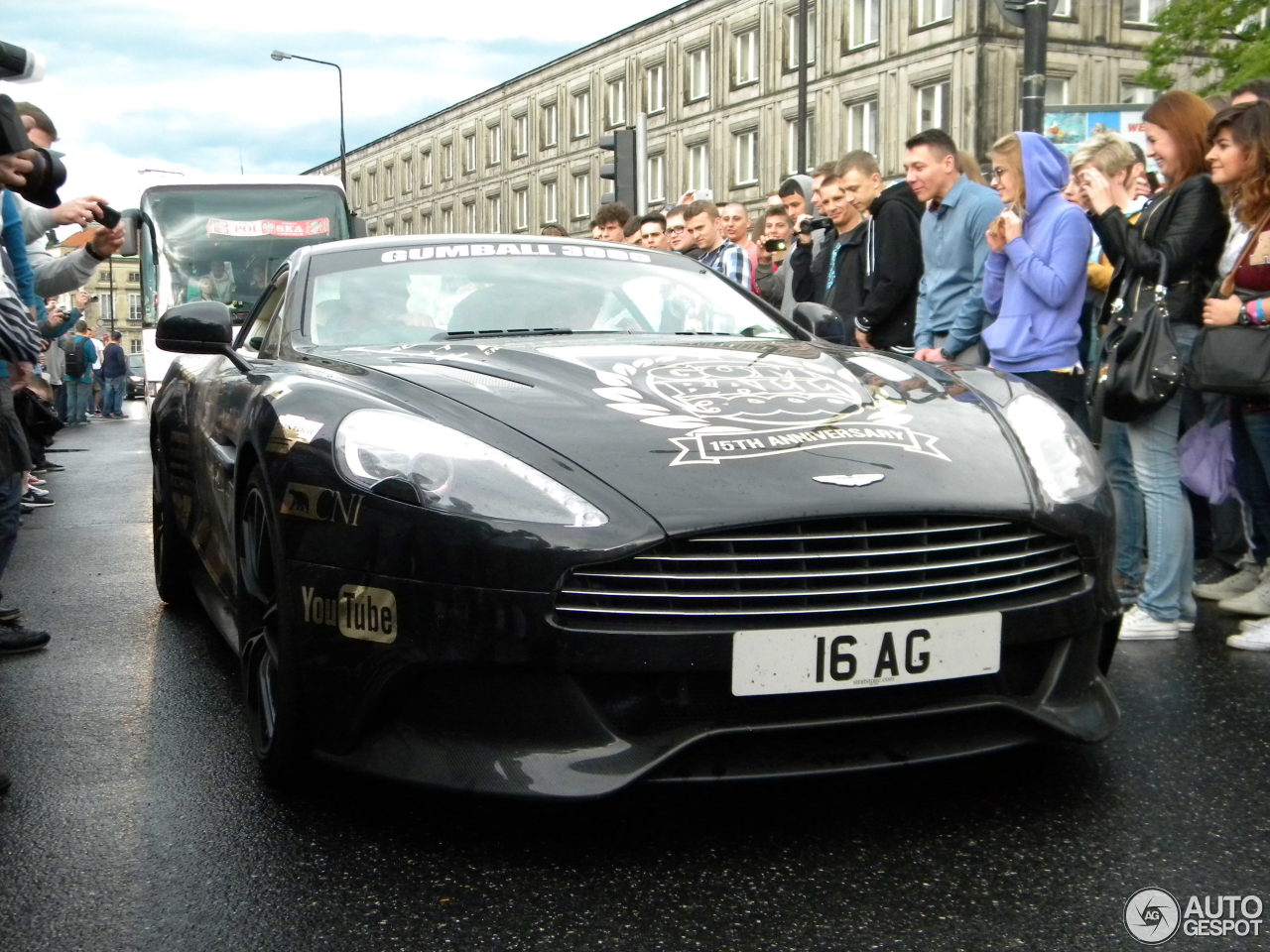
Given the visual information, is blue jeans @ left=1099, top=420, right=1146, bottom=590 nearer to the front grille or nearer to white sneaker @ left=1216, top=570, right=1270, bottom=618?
white sneaker @ left=1216, top=570, right=1270, bottom=618

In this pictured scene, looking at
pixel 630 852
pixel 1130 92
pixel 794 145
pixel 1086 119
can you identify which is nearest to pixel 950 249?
pixel 630 852

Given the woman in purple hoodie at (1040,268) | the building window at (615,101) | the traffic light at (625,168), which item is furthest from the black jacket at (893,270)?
the building window at (615,101)

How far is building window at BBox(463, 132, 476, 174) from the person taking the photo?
6550 cm

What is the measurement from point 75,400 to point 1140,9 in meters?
28.6

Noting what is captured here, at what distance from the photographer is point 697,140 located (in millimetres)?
48125

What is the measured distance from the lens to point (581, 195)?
56750 millimetres

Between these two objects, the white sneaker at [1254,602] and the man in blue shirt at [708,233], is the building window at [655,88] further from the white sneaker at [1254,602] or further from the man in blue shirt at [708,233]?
the white sneaker at [1254,602]

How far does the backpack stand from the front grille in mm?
22626

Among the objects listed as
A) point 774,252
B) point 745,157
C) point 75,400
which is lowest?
point 75,400

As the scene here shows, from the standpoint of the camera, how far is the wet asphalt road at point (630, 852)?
252cm

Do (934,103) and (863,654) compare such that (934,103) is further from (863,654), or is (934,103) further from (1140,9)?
(863,654)

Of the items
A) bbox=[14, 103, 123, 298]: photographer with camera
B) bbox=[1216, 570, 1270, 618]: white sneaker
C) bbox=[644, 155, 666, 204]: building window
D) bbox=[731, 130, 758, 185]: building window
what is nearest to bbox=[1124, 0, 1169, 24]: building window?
bbox=[731, 130, 758, 185]: building window

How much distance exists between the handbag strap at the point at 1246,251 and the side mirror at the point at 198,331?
3128 mm

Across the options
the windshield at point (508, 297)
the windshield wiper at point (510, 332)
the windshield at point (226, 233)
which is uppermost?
the windshield at point (226, 233)
